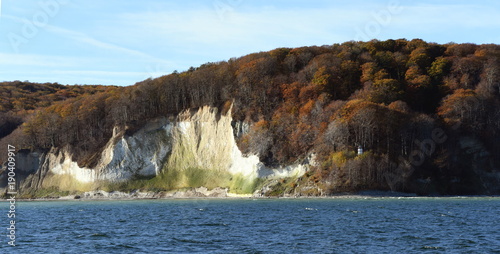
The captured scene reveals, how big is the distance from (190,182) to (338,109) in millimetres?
31580

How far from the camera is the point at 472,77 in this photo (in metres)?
114

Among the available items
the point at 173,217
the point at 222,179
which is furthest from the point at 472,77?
the point at 173,217

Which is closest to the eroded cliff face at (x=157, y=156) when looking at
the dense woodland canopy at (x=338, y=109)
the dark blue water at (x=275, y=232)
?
the dense woodland canopy at (x=338, y=109)

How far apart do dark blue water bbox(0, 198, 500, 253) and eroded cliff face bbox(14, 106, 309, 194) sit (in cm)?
4806

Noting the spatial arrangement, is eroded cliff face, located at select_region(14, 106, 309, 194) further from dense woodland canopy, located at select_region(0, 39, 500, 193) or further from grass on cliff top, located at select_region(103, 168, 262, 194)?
dense woodland canopy, located at select_region(0, 39, 500, 193)

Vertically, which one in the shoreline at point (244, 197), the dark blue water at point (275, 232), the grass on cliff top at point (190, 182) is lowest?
the dark blue water at point (275, 232)

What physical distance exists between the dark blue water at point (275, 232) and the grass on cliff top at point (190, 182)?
38.6 m

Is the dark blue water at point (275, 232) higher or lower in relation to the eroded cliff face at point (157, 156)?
lower

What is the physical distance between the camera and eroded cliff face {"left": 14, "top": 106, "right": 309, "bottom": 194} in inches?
4491

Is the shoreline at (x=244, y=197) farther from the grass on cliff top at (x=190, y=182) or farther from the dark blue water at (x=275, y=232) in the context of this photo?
the dark blue water at (x=275, y=232)

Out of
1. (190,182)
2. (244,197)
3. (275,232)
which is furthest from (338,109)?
(275,232)

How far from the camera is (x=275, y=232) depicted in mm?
46219

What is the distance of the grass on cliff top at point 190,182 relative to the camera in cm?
10525

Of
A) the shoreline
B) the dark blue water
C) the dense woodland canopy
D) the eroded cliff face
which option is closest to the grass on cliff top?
the eroded cliff face
